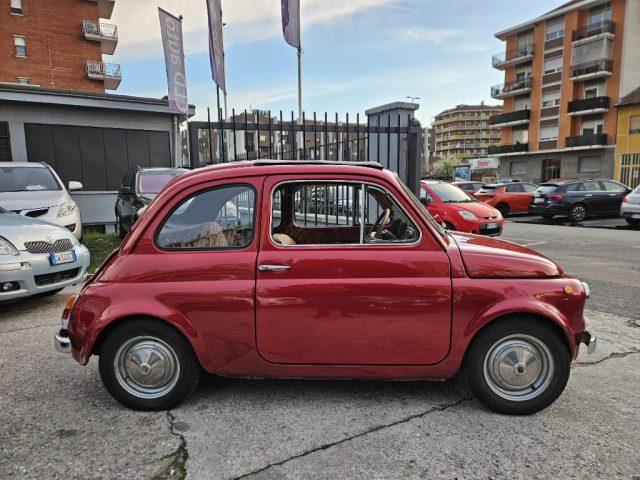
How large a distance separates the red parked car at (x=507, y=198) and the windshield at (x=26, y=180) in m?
16.5

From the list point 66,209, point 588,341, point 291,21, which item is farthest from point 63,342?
point 291,21

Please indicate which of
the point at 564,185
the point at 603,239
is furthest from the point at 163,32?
the point at 564,185

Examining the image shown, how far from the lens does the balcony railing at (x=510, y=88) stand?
46019 millimetres

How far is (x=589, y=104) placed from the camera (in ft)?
131

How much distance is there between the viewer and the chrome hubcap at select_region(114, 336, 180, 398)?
301cm

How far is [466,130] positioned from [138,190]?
10734 cm

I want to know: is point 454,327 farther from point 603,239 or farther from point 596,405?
point 603,239

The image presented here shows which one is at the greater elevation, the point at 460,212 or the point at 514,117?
the point at 514,117

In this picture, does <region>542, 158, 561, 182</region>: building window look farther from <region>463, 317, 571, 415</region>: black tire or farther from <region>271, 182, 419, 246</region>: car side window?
<region>463, 317, 571, 415</region>: black tire

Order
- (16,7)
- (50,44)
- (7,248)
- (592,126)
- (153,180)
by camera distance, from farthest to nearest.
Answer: (592,126) → (50,44) → (16,7) → (153,180) → (7,248)

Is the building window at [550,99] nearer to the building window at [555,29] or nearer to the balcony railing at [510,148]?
the balcony railing at [510,148]

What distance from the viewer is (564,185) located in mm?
16844

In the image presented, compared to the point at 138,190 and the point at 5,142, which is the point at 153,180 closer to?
the point at 138,190

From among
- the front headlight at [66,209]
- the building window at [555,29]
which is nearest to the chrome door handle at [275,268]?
the front headlight at [66,209]
